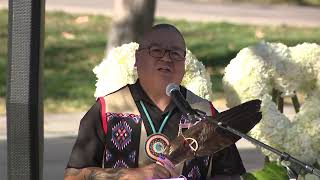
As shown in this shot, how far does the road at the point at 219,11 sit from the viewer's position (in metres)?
18.0

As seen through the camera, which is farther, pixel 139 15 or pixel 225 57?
pixel 225 57

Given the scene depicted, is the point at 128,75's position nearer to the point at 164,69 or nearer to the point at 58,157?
the point at 164,69

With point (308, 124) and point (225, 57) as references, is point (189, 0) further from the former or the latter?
point (308, 124)

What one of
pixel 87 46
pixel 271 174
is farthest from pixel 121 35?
pixel 271 174

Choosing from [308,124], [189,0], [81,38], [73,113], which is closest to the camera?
[308,124]

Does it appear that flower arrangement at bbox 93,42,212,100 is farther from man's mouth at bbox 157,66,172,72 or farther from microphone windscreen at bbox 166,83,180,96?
microphone windscreen at bbox 166,83,180,96

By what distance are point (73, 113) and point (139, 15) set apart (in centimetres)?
209

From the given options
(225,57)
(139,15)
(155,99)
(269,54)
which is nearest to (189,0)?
(225,57)

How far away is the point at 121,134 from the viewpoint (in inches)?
125

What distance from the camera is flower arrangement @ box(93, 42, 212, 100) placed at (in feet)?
14.5

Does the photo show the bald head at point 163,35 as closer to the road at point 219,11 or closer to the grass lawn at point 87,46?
the grass lawn at point 87,46

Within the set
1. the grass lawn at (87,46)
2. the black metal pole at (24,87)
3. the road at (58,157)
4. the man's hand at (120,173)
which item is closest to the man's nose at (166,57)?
the man's hand at (120,173)

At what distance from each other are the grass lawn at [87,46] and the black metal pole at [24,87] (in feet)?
17.5

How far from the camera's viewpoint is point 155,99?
3193mm
